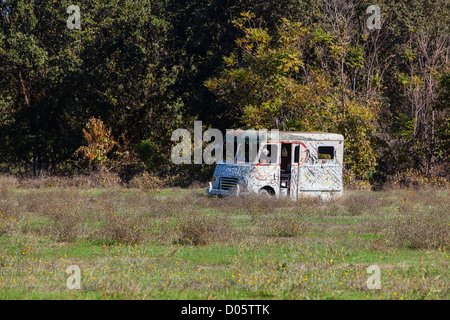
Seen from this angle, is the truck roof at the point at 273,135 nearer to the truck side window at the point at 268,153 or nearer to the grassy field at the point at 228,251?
the truck side window at the point at 268,153

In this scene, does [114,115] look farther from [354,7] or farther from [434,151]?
[434,151]

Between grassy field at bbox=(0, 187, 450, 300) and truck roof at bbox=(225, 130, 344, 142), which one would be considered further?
truck roof at bbox=(225, 130, 344, 142)

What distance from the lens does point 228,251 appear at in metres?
11.2

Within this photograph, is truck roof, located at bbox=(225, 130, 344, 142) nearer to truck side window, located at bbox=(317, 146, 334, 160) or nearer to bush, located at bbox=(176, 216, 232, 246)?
truck side window, located at bbox=(317, 146, 334, 160)

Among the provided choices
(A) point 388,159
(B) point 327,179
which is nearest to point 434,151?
(A) point 388,159

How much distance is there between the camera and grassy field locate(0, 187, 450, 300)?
799cm

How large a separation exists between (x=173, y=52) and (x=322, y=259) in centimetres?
2495

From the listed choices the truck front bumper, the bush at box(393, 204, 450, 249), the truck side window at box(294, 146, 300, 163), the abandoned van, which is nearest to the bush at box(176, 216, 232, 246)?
the bush at box(393, 204, 450, 249)

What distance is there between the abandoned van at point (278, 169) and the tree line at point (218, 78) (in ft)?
18.6

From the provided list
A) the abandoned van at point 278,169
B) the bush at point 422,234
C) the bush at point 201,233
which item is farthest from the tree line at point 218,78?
the bush at point 201,233

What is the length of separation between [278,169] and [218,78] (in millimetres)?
13582

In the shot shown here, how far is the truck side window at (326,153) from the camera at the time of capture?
20.7 m

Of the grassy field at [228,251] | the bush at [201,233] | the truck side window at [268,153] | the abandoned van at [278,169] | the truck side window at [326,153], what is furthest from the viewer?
the truck side window at [326,153]

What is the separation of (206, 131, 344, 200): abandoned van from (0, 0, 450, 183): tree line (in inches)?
223
